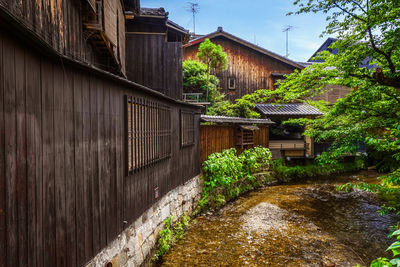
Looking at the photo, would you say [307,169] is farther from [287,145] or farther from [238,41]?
[238,41]

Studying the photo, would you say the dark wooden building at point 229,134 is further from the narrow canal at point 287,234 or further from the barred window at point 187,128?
the narrow canal at point 287,234

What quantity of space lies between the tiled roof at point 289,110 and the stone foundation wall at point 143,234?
12774mm

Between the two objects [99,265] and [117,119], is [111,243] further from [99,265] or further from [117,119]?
[117,119]

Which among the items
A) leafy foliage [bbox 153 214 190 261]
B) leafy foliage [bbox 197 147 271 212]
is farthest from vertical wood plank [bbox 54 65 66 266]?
leafy foliage [bbox 197 147 271 212]

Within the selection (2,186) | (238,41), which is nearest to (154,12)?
(2,186)

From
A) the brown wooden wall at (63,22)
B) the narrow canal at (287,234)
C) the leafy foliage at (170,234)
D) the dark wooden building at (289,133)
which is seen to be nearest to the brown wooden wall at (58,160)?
the brown wooden wall at (63,22)

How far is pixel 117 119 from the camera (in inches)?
182

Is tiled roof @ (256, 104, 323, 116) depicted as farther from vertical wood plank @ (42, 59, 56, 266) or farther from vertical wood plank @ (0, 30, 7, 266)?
vertical wood plank @ (0, 30, 7, 266)

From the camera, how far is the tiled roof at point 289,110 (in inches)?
763

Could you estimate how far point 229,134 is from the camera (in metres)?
13.0

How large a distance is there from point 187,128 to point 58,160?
6427 millimetres

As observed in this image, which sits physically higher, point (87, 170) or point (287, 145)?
point (87, 170)

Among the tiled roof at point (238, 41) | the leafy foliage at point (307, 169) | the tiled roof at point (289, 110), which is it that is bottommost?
the leafy foliage at point (307, 169)

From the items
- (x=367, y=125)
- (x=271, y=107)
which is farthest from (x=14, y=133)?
(x=271, y=107)
